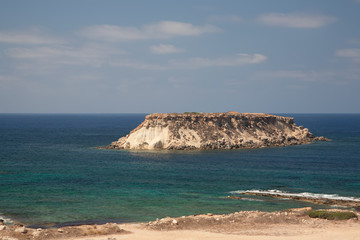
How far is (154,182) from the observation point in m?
51.2

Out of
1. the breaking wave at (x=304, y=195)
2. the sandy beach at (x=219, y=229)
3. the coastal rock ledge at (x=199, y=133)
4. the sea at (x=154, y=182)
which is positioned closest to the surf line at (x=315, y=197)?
the breaking wave at (x=304, y=195)

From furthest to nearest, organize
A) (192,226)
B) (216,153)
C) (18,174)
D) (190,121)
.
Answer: (190,121)
(216,153)
(18,174)
(192,226)

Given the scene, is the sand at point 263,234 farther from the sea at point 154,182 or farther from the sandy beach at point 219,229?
the sea at point 154,182

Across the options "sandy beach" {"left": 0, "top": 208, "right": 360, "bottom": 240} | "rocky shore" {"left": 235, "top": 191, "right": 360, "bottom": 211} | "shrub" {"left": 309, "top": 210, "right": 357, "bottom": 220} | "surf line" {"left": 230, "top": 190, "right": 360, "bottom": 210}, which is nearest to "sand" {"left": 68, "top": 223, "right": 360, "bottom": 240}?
"sandy beach" {"left": 0, "top": 208, "right": 360, "bottom": 240}

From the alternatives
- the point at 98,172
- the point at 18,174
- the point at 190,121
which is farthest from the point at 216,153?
the point at 18,174

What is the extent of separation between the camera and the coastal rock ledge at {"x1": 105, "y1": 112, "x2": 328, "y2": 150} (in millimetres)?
89000

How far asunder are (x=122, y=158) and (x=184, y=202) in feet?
118

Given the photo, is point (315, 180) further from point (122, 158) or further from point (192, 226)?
point (122, 158)

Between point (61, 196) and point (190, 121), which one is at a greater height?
point (190, 121)

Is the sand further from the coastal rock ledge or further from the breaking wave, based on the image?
the coastal rock ledge

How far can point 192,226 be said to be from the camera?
97.5ft

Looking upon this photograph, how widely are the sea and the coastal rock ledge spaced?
17.7 feet

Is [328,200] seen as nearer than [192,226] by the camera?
No

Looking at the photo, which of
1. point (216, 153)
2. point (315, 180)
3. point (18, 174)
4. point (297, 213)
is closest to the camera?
point (297, 213)
